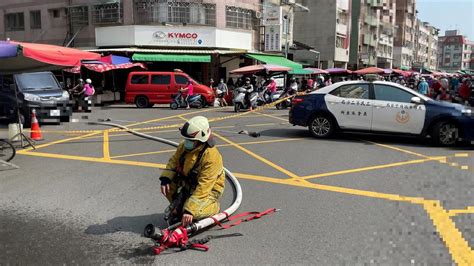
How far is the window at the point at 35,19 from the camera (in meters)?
33.5

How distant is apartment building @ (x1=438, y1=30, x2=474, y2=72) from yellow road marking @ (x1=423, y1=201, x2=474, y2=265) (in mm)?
150420

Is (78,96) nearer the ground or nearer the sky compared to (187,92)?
nearer the ground

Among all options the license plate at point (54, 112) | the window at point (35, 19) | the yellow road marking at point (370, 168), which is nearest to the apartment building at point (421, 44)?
the window at point (35, 19)

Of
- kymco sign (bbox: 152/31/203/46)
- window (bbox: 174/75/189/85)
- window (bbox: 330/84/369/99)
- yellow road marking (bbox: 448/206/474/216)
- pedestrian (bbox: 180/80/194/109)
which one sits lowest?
yellow road marking (bbox: 448/206/474/216)

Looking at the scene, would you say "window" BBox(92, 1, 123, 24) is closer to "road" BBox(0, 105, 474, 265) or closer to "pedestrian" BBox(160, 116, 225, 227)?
"road" BBox(0, 105, 474, 265)

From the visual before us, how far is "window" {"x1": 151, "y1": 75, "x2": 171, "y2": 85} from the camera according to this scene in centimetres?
2256

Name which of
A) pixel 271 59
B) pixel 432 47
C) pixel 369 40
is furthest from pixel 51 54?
pixel 432 47

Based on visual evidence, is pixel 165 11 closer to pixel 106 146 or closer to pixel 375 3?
pixel 106 146

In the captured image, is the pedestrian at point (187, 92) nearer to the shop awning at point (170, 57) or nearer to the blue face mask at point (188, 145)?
the shop awning at point (170, 57)

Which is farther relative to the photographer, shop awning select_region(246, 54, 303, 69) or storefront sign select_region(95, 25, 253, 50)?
shop awning select_region(246, 54, 303, 69)

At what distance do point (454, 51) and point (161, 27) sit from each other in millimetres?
140504

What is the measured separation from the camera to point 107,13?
Answer: 2973 centimetres

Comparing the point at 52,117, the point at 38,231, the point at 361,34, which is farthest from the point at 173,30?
the point at 361,34

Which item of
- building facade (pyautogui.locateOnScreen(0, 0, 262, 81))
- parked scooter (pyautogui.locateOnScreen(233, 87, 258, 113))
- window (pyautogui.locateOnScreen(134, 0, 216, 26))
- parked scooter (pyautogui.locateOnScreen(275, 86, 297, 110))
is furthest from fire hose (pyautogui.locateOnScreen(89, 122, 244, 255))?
window (pyautogui.locateOnScreen(134, 0, 216, 26))
